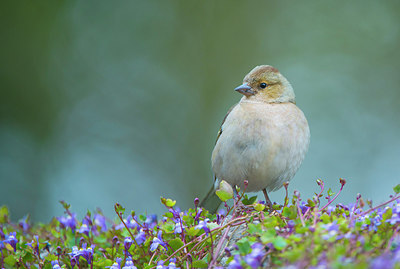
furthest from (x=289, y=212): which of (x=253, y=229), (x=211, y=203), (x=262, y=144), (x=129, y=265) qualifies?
(x=211, y=203)

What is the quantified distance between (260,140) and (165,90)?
576cm

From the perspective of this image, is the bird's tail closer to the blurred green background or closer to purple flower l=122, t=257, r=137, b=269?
purple flower l=122, t=257, r=137, b=269

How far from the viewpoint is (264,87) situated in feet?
13.9

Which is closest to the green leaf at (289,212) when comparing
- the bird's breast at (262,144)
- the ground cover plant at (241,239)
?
the ground cover plant at (241,239)

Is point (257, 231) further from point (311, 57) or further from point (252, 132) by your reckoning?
point (311, 57)

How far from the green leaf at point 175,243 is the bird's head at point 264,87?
6.83 ft

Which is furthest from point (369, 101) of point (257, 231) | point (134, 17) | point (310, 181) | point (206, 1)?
point (257, 231)

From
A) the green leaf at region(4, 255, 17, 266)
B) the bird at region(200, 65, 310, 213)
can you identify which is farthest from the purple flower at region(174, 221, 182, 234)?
the bird at region(200, 65, 310, 213)

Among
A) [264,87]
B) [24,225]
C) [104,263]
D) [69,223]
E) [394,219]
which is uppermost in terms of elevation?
[264,87]

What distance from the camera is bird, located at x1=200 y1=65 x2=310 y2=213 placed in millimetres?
3770

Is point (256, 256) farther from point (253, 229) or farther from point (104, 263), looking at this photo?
point (104, 263)

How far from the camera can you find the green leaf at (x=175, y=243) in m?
2.39

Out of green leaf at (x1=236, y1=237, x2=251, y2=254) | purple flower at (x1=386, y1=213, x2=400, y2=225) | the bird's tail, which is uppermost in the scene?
the bird's tail

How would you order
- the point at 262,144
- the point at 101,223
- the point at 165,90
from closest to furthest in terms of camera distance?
1. the point at 101,223
2. the point at 262,144
3. the point at 165,90
